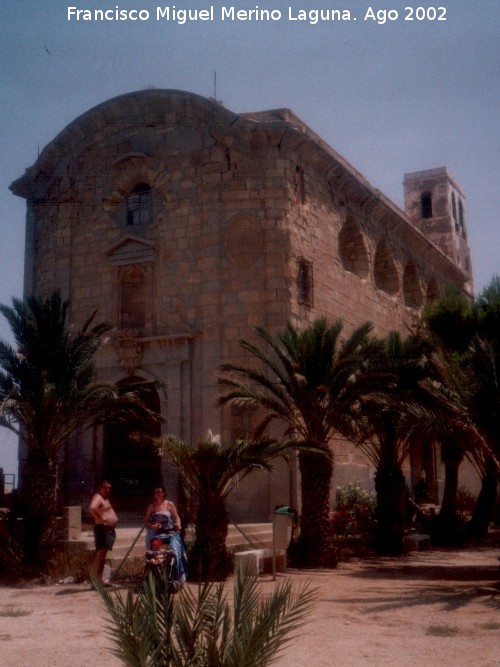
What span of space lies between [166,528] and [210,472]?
211cm

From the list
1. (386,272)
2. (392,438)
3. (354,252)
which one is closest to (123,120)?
(354,252)

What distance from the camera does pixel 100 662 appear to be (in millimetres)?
6379

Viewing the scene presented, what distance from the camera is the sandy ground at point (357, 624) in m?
6.50

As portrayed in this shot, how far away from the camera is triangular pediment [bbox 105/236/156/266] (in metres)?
18.1

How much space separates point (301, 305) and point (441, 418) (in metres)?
6.02

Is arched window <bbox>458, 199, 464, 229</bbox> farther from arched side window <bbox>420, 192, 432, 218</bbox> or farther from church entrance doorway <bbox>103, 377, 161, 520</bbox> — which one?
church entrance doorway <bbox>103, 377, 161, 520</bbox>

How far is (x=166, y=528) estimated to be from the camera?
9.50 m

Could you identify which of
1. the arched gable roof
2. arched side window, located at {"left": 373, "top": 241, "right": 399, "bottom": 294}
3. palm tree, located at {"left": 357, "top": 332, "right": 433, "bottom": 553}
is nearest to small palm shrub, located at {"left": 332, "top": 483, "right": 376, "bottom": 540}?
palm tree, located at {"left": 357, "top": 332, "right": 433, "bottom": 553}

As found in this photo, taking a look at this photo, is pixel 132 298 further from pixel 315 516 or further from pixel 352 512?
pixel 315 516

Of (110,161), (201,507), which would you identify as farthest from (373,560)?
(110,161)

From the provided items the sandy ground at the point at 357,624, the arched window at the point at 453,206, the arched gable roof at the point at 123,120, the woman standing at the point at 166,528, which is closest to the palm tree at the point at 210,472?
the sandy ground at the point at 357,624

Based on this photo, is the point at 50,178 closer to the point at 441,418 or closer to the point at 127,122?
the point at 127,122

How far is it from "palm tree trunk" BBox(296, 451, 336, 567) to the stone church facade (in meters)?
2.31

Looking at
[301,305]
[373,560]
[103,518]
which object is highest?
[301,305]
